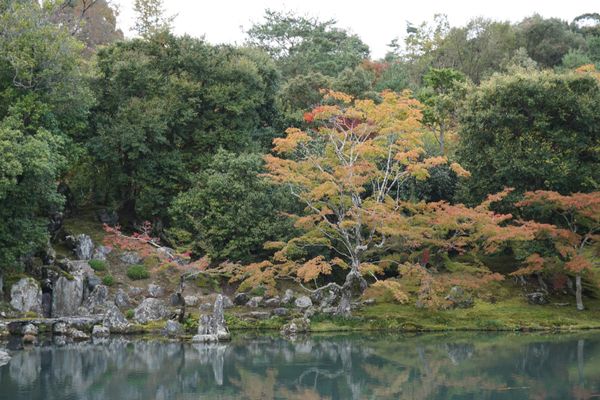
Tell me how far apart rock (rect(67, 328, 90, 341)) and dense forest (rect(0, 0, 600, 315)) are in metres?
3.00

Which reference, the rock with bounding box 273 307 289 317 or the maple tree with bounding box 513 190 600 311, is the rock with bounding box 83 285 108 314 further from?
the maple tree with bounding box 513 190 600 311

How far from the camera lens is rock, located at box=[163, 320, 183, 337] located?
72.3 feet

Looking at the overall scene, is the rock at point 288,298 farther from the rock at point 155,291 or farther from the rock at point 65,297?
the rock at point 65,297

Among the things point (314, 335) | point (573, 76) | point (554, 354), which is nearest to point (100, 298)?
point (314, 335)

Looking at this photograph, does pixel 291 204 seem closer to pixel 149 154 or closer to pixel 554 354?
pixel 149 154

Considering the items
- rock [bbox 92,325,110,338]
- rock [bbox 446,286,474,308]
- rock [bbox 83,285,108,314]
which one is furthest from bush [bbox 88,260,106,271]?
rock [bbox 446,286,474,308]

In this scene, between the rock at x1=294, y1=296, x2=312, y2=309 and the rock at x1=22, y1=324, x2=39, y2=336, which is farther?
the rock at x1=294, y1=296, x2=312, y2=309

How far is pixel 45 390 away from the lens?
1429 cm

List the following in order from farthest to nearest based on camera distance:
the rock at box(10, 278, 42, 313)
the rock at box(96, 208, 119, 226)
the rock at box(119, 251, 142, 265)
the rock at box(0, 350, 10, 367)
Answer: the rock at box(96, 208, 119, 226) → the rock at box(119, 251, 142, 265) → the rock at box(10, 278, 42, 313) → the rock at box(0, 350, 10, 367)

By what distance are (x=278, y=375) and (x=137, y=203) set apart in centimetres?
1479

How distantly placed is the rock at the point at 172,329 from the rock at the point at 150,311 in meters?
1.18

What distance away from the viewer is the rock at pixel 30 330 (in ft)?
Result: 69.2

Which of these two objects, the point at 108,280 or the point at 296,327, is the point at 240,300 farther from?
the point at 108,280

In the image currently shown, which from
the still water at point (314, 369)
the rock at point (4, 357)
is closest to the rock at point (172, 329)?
the still water at point (314, 369)
